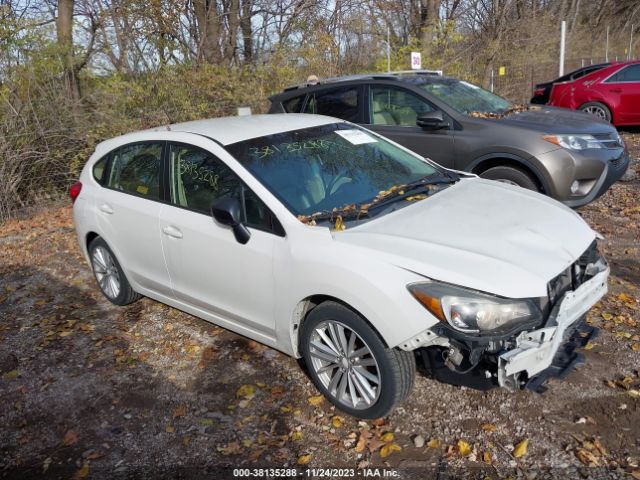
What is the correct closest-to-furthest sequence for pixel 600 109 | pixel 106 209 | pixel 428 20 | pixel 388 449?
pixel 388 449, pixel 106 209, pixel 600 109, pixel 428 20

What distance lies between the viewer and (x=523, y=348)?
8.68ft

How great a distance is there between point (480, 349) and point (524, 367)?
22 cm

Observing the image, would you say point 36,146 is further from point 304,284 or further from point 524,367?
point 524,367

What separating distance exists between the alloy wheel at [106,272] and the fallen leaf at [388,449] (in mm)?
3008

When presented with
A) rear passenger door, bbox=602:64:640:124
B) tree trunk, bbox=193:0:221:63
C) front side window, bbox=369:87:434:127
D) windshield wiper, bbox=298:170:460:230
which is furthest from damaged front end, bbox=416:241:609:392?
tree trunk, bbox=193:0:221:63

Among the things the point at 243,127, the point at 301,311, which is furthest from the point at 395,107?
the point at 301,311

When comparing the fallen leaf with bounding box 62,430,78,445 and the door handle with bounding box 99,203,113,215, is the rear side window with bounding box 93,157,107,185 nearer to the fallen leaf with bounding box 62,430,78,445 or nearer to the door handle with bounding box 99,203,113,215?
the door handle with bounding box 99,203,113,215

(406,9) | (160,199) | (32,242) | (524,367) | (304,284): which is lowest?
(32,242)

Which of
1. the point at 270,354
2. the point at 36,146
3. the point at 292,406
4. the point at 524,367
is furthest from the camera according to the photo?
the point at 36,146

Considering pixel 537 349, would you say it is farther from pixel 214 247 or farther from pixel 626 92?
pixel 626 92

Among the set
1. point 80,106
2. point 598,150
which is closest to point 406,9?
point 80,106

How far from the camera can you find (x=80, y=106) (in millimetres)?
9742

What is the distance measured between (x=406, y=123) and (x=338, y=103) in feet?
3.23

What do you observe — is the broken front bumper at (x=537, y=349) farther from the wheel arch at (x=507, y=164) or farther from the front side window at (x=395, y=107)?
the front side window at (x=395, y=107)
